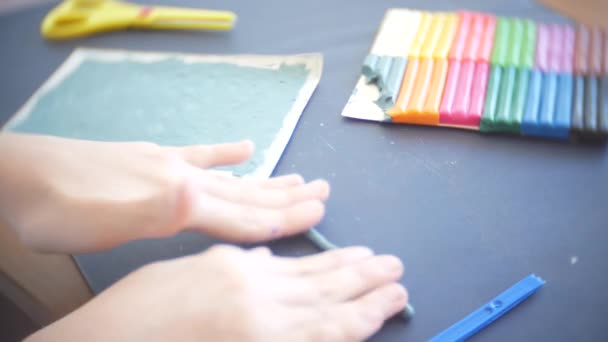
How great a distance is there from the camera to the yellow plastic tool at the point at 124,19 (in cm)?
75

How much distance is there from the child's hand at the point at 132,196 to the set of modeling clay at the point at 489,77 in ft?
0.52

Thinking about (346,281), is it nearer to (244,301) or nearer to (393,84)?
(244,301)

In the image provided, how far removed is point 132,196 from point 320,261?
157 millimetres

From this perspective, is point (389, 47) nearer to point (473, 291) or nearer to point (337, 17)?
point (337, 17)

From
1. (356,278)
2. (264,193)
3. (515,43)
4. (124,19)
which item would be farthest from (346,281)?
(124,19)

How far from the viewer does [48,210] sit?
415 mm

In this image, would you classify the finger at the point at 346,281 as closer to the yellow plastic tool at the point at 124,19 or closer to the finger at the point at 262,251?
the finger at the point at 262,251

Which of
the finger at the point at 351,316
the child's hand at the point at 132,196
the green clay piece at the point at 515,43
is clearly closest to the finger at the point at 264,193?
the child's hand at the point at 132,196

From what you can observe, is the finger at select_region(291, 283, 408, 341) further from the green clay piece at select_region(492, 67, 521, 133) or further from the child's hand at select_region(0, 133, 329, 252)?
the green clay piece at select_region(492, 67, 521, 133)

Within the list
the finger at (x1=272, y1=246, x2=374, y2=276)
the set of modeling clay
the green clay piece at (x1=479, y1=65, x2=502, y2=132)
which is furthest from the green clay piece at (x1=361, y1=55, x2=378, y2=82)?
the finger at (x1=272, y1=246, x2=374, y2=276)

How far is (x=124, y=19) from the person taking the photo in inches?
30.1

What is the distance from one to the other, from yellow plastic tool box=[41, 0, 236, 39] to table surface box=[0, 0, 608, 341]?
0.22 meters

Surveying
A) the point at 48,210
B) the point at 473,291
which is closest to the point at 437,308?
the point at 473,291

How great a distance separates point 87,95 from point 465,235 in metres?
0.48
